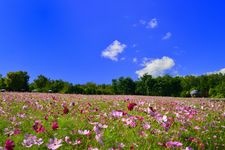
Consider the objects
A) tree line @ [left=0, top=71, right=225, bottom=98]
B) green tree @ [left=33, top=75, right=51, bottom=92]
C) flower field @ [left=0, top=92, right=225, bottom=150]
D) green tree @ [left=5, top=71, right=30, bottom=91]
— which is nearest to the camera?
flower field @ [left=0, top=92, right=225, bottom=150]

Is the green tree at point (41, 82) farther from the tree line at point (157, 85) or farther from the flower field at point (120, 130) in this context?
the flower field at point (120, 130)

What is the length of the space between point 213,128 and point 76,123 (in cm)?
334

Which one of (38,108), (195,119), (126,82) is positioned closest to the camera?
(195,119)

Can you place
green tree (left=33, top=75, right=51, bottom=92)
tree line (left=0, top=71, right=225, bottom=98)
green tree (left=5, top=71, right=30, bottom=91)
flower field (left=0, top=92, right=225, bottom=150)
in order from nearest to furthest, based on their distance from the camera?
1. flower field (left=0, top=92, right=225, bottom=150)
2. green tree (left=5, top=71, right=30, bottom=91)
3. green tree (left=33, top=75, right=51, bottom=92)
4. tree line (left=0, top=71, right=225, bottom=98)

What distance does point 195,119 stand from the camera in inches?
457

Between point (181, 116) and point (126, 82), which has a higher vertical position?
point (126, 82)

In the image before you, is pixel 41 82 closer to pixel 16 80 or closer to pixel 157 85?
pixel 16 80

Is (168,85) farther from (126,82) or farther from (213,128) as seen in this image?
(213,128)

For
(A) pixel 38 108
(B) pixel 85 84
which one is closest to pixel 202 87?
(B) pixel 85 84

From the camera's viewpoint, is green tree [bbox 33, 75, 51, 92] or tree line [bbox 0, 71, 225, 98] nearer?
green tree [bbox 33, 75, 51, 92]

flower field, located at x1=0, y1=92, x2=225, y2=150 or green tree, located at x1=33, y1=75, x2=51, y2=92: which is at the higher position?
green tree, located at x1=33, y1=75, x2=51, y2=92

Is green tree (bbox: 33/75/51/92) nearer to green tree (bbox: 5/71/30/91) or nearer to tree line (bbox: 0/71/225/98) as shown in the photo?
tree line (bbox: 0/71/225/98)

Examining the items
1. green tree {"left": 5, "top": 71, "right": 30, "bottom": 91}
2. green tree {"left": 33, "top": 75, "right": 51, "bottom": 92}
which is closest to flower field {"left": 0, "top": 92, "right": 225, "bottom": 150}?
green tree {"left": 5, "top": 71, "right": 30, "bottom": 91}

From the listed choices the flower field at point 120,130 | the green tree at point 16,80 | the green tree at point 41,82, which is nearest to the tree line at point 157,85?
the green tree at point 41,82
